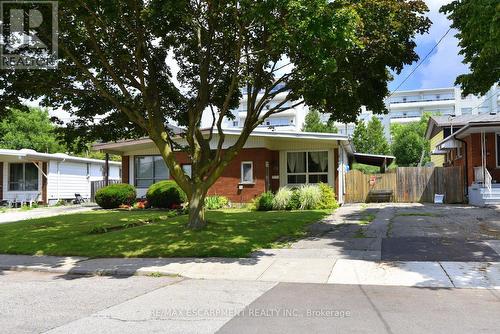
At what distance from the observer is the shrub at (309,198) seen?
69.9ft

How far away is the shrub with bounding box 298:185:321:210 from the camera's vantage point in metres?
21.3

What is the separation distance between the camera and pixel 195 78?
15.7 meters

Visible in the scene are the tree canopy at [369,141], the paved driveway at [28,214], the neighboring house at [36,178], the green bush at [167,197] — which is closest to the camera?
the paved driveway at [28,214]

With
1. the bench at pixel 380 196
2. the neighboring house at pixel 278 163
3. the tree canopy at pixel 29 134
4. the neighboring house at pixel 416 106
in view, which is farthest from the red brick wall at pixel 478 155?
the neighboring house at pixel 416 106

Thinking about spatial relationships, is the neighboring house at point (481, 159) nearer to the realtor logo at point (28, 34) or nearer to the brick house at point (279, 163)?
the brick house at point (279, 163)

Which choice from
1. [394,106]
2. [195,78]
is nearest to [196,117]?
[195,78]

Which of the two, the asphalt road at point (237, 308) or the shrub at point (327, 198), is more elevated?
the shrub at point (327, 198)

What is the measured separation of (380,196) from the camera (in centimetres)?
2584

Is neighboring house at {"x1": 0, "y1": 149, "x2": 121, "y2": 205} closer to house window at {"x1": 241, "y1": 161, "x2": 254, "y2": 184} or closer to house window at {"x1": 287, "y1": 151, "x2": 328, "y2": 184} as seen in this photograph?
house window at {"x1": 241, "y1": 161, "x2": 254, "y2": 184}

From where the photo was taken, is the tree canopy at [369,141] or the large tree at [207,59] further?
the tree canopy at [369,141]

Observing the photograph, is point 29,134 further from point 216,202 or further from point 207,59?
point 207,59

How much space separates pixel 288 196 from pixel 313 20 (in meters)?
13.3

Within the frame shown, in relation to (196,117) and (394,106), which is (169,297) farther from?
(394,106)

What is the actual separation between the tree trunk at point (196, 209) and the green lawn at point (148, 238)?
27 cm
